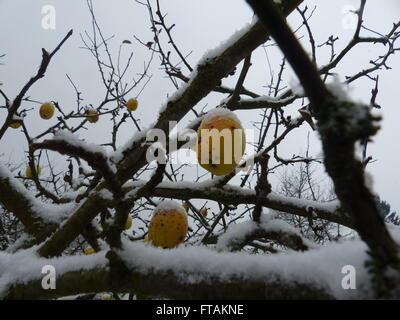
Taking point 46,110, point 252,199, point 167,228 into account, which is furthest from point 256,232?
point 46,110

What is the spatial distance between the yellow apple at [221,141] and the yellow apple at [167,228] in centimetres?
35

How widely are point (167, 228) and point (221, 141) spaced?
0.56 metres

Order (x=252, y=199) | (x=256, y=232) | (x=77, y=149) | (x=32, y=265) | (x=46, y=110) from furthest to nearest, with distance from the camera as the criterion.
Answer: (x=46, y=110) < (x=252, y=199) < (x=256, y=232) < (x=32, y=265) < (x=77, y=149)

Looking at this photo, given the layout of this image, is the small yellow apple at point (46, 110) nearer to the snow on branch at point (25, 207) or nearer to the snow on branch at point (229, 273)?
the snow on branch at point (25, 207)

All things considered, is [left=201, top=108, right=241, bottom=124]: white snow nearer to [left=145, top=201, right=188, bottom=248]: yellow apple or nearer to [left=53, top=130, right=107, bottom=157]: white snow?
[left=145, top=201, right=188, bottom=248]: yellow apple

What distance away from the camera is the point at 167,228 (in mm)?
1805

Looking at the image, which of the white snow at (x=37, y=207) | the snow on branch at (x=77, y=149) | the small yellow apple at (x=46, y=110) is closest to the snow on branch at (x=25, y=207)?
the white snow at (x=37, y=207)

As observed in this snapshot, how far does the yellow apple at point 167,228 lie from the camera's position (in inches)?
71.2

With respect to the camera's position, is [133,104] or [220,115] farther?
[133,104]

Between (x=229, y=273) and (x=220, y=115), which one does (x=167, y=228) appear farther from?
(x=229, y=273)

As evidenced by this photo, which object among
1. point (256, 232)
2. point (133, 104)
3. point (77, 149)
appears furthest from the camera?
point (133, 104)

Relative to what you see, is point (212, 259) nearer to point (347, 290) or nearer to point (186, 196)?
point (347, 290)

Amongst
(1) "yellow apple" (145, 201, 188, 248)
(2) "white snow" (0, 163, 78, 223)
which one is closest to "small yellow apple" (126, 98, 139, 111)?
(2) "white snow" (0, 163, 78, 223)
